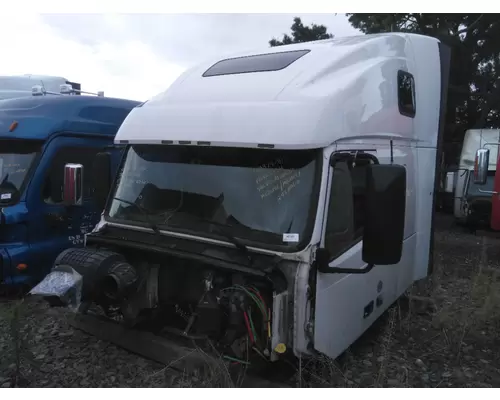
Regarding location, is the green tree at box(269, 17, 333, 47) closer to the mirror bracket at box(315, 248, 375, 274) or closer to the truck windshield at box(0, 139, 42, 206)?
the truck windshield at box(0, 139, 42, 206)

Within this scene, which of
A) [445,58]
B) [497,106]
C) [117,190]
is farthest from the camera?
[497,106]

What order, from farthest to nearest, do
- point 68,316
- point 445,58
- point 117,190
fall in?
point 445,58 < point 68,316 < point 117,190

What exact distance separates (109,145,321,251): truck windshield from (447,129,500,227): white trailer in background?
8.37 meters

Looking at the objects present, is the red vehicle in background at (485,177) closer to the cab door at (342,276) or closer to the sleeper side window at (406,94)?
the sleeper side window at (406,94)

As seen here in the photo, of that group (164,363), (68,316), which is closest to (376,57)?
(164,363)

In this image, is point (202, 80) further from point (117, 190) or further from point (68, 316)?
point (68, 316)

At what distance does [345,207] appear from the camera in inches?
134

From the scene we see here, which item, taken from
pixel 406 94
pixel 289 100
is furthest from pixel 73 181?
pixel 406 94

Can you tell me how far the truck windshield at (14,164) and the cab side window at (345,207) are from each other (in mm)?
3891

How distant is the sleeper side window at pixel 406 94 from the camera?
4.34 metres

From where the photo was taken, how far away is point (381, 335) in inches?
178

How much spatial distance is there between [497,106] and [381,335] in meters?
13.4

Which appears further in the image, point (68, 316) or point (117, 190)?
point (68, 316)

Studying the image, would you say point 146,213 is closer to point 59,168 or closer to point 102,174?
point 102,174
